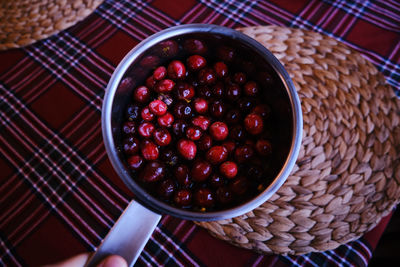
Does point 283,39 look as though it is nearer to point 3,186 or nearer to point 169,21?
point 169,21

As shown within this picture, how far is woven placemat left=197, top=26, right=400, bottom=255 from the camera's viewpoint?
1.83 feet

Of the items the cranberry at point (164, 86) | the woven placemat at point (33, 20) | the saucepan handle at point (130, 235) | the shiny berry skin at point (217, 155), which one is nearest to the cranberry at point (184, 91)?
the cranberry at point (164, 86)

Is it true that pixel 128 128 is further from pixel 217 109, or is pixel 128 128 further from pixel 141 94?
pixel 217 109

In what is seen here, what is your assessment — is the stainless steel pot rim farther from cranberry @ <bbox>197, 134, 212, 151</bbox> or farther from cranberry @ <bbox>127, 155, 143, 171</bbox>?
cranberry @ <bbox>197, 134, 212, 151</bbox>

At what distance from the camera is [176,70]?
0.55m

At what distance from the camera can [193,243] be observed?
0.60 metres

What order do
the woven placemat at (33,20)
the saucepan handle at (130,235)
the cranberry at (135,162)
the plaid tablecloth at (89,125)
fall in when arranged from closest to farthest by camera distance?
the saucepan handle at (130,235)
the cranberry at (135,162)
the plaid tablecloth at (89,125)
the woven placemat at (33,20)

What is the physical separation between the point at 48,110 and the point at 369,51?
0.88 m

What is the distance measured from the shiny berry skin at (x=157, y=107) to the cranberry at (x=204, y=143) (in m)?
0.09

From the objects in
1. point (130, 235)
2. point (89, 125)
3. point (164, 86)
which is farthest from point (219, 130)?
point (89, 125)

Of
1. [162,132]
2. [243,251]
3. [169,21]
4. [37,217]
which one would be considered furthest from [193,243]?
[169,21]

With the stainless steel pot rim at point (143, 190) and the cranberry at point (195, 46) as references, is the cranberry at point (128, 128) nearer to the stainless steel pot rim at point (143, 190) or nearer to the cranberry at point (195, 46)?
the stainless steel pot rim at point (143, 190)

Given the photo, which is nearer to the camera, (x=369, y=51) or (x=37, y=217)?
(x=37, y=217)

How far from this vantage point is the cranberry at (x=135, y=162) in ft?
1.62
